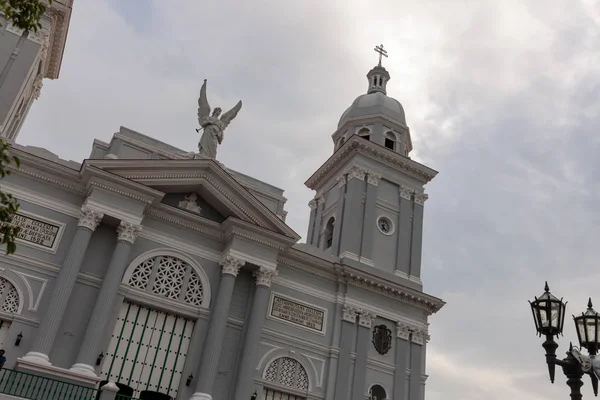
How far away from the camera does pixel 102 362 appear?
778 inches

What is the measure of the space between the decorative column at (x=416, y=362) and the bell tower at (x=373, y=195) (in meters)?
2.39

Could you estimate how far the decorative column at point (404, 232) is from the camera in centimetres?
2727

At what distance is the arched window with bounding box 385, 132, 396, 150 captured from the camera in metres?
30.8

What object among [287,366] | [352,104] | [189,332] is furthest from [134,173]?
[352,104]

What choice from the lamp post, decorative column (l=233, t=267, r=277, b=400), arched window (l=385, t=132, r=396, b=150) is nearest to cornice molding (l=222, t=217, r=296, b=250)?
decorative column (l=233, t=267, r=277, b=400)

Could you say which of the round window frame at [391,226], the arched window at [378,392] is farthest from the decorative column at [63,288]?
the round window frame at [391,226]

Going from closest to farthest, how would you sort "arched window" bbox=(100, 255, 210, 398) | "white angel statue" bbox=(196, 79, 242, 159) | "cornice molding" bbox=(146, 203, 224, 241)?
"arched window" bbox=(100, 255, 210, 398) → "cornice molding" bbox=(146, 203, 224, 241) → "white angel statue" bbox=(196, 79, 242, 159)

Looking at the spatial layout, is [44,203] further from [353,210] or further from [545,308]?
[545,308]

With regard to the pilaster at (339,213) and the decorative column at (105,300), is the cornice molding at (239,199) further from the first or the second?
the pilaster at (339,213)

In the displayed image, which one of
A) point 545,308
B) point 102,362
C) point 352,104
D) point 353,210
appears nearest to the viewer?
point 545,308

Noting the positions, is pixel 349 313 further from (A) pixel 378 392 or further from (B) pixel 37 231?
(B) pixel 37 231

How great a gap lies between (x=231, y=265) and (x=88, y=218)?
5.46 meters

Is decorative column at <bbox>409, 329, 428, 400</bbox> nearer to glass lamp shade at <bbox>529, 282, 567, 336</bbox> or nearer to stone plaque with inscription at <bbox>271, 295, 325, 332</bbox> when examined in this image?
stone plaque with inscription at <bbox>271, 295, 325, 332</bbox>

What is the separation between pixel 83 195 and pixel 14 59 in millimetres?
7060
